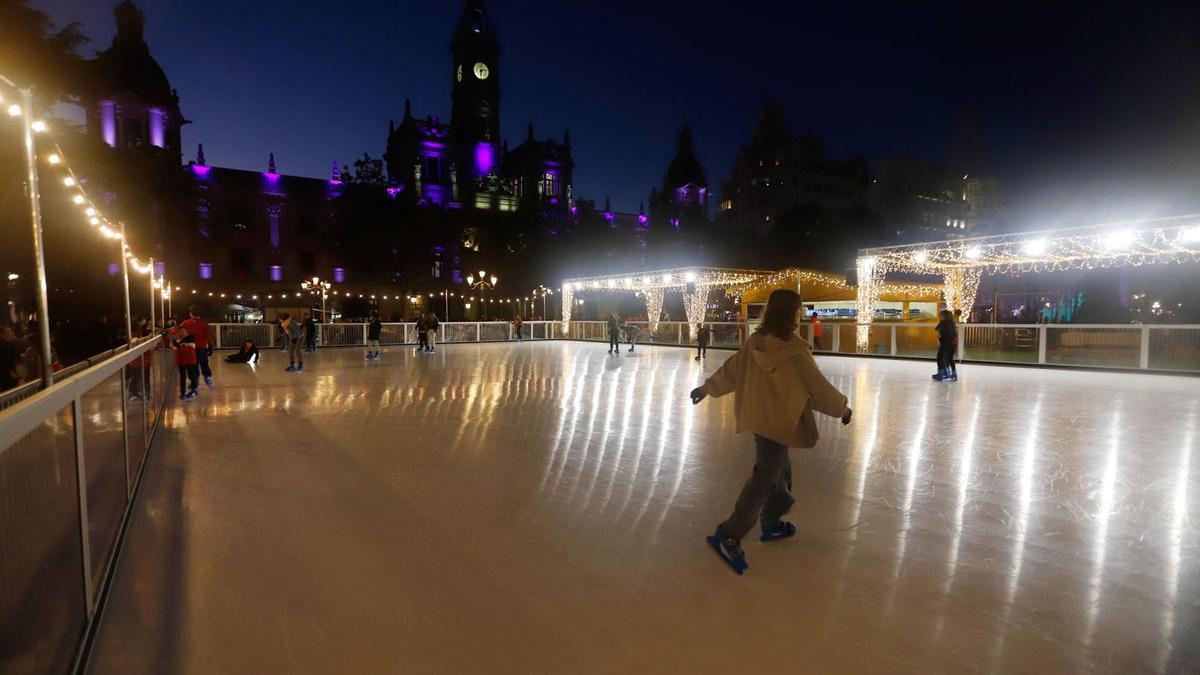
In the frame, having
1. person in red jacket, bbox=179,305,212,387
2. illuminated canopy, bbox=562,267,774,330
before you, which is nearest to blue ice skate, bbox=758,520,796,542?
person in red jacket, bbox=179,305,212,387

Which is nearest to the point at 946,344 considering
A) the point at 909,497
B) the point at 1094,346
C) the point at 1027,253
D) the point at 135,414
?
the point at 1094,346

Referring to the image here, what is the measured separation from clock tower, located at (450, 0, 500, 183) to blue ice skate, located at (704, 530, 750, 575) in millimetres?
52037

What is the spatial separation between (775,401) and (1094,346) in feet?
49.2

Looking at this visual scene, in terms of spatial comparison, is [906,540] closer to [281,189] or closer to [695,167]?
[281,189]

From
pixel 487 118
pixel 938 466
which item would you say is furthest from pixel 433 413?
pixel 487 118

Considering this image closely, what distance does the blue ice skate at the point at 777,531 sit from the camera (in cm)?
355

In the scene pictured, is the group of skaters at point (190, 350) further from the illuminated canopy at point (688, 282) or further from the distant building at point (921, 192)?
the distant building at point (921, 192)

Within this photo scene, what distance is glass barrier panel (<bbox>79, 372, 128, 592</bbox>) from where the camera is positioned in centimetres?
277

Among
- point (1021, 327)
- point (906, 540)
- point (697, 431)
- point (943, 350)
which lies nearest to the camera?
point (906, 540)

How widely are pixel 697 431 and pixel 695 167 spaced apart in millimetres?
71523

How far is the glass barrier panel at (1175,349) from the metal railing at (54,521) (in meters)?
16.9

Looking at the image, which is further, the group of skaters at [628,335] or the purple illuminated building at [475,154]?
the purple illuminated building at [475,154]

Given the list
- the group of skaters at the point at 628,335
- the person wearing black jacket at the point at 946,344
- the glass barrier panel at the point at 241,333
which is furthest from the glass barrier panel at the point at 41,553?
the glass barrier panel at the point at 241,333

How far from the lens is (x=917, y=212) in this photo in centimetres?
7512
